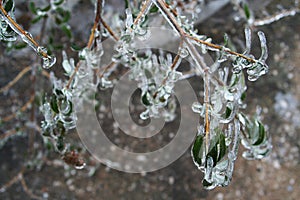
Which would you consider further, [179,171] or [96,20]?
[179,171]

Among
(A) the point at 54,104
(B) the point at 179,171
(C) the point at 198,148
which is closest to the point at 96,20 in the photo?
(A) the point at 54,104

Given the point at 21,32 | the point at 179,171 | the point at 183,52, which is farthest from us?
the point at 179,171

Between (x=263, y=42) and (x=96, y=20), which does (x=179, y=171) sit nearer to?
(x=96, y=20)

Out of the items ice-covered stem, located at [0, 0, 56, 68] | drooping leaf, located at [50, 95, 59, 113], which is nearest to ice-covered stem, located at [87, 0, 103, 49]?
drooping leaf, located at [50, 95, 59, 113]

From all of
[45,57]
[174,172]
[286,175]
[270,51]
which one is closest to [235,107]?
[45,57]

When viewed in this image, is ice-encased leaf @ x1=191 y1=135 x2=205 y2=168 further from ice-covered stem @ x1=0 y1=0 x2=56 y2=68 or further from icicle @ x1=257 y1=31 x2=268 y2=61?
ice-covered stem @ x1=0 y1=0 x2=56 y2=68

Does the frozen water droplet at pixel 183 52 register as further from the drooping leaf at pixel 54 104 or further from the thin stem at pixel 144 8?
the drooping leaf at pixel 54 104

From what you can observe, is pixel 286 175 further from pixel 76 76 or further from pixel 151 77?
pixel 76 76

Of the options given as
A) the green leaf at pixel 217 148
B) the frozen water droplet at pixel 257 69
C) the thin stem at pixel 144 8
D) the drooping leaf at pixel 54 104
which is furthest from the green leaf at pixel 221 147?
the drooping leaf at pixel 54 104
